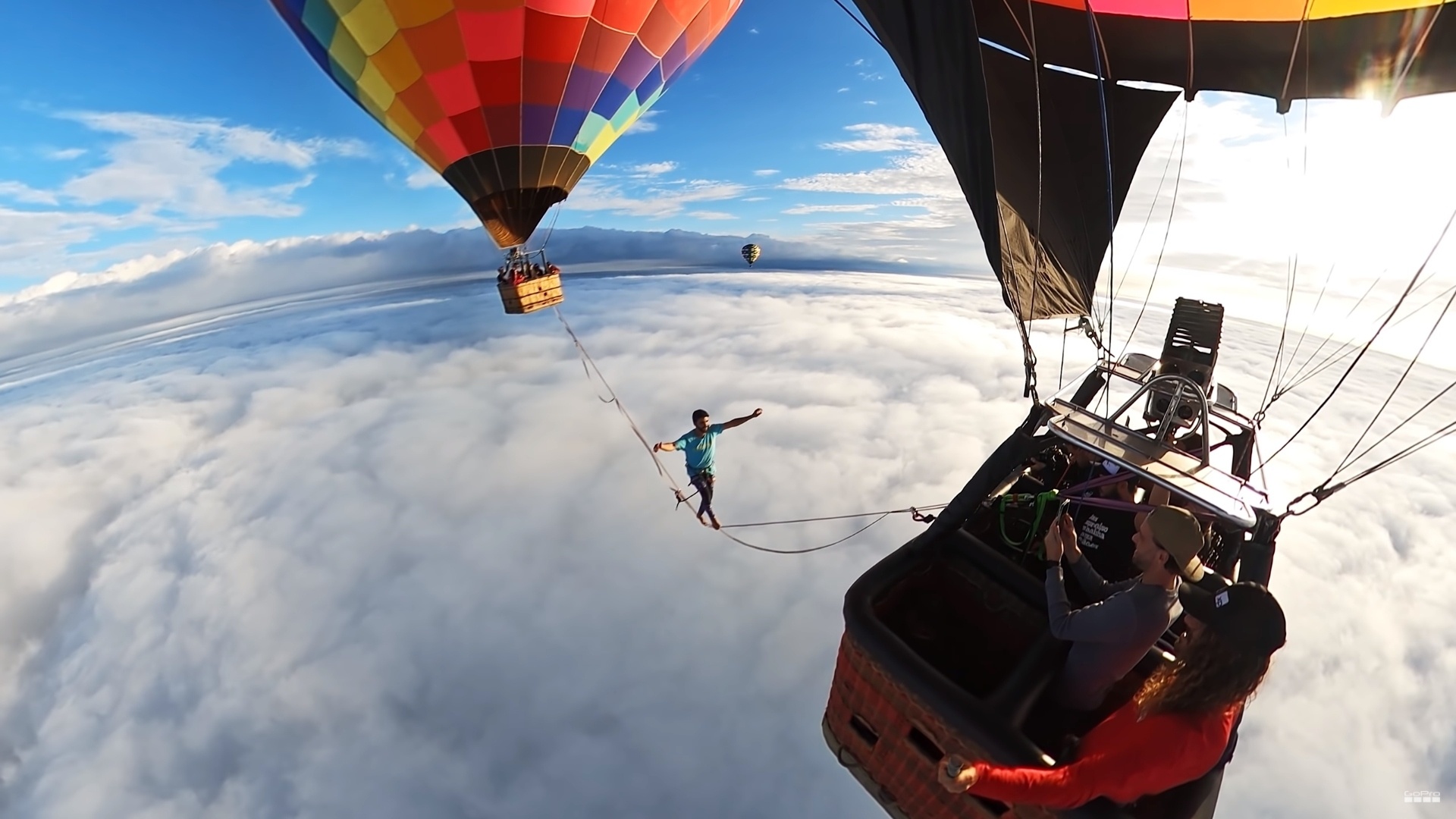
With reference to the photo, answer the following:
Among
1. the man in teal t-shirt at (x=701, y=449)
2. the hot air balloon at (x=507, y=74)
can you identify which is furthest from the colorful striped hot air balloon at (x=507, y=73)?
the man in teal t-shirt at (x=701, y=449)

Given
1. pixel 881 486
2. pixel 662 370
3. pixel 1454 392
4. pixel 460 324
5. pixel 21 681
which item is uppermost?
pixel 460 324

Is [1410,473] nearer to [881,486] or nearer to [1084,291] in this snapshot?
[881,486]

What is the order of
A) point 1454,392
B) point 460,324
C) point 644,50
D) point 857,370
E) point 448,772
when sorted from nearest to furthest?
point 644,50, point 448,772, point 857,370, point 1454,392, point 460,324

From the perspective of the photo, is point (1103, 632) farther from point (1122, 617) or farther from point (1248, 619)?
point (1248, 619)

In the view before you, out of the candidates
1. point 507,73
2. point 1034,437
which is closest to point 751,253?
point 507,73

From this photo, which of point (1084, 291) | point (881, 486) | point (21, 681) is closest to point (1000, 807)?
point (1084, 291)

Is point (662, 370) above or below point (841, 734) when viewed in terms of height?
below
